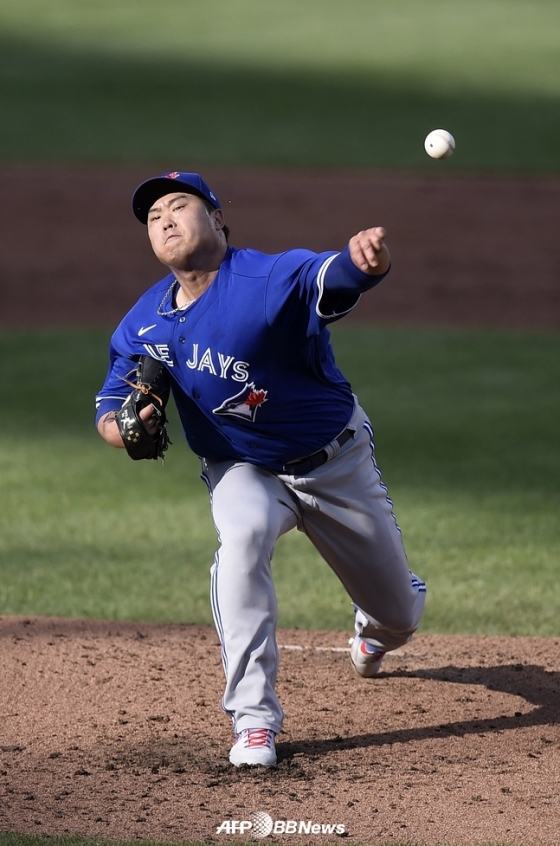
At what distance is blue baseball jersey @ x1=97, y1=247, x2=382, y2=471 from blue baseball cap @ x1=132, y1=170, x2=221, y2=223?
0.21 meters

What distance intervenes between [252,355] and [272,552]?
60 centimetres

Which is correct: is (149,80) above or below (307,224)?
above

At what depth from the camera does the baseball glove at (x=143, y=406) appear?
149 inches

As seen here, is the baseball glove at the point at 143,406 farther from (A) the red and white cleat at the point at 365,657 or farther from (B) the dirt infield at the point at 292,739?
(A) the red and white cleat at the point at 365,657

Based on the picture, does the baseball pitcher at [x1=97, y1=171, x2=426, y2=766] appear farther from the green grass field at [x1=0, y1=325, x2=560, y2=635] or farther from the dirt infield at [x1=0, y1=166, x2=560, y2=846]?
the green grass field at [x1=0, y1=325, x2=560, y2=635]

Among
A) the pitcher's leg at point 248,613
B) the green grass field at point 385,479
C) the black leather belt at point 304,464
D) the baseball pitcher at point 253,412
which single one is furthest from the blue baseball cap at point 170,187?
the green grass field at point 385,479

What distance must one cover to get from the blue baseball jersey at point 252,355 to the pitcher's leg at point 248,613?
27 cm

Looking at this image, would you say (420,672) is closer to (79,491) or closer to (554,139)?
(79,491)

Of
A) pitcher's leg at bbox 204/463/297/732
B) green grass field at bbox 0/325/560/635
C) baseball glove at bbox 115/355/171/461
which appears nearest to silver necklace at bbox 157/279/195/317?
baseball glove at bbox 115/355/171/461

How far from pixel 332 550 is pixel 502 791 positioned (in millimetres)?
957

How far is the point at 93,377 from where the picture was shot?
389 inches

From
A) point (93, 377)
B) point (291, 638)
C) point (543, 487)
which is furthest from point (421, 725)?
point (93, 377)
